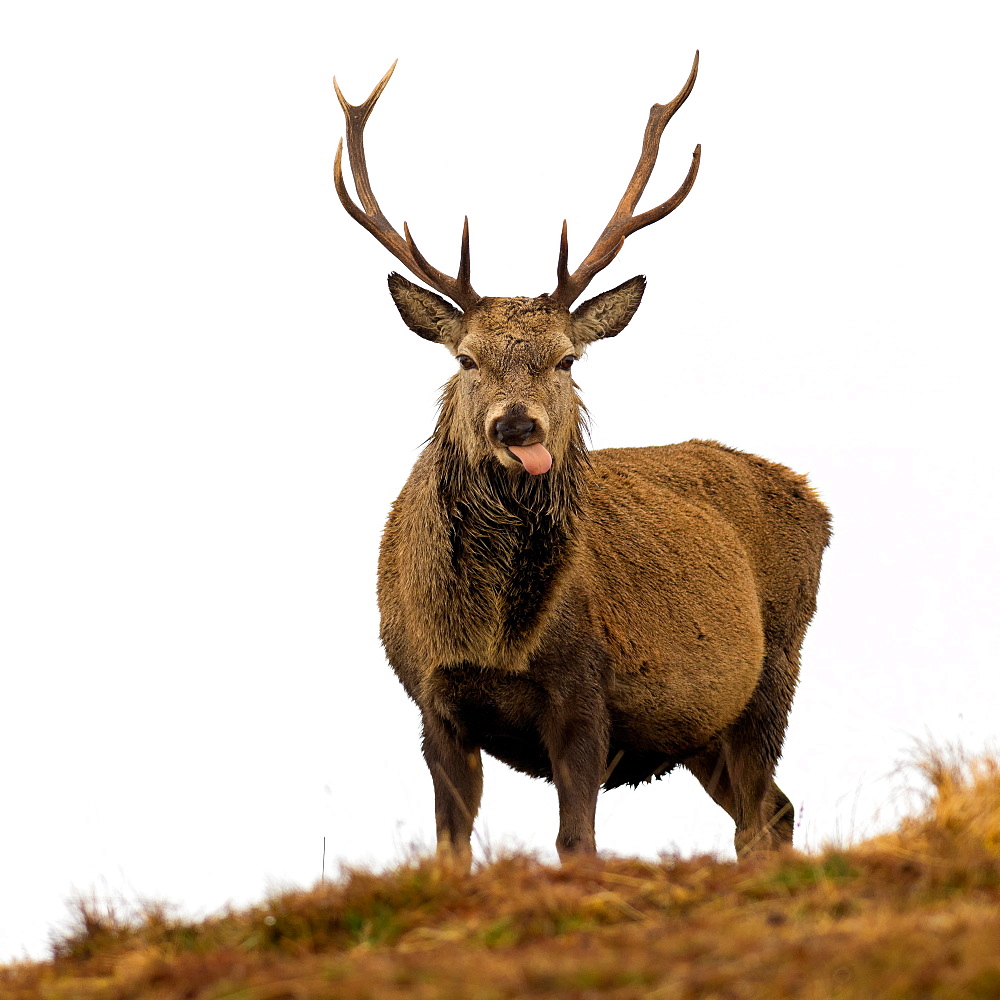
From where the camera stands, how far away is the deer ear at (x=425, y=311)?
873 cm

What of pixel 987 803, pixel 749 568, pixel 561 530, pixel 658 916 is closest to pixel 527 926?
pixel 658 916

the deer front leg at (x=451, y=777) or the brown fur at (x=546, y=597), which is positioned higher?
the brown fur at (x=546, y=597)

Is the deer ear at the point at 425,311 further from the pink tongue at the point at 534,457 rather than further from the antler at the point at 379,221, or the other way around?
the pink tongue at the point at 534,457

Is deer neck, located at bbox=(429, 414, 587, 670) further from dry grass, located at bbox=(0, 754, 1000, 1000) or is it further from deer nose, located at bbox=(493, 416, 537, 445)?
dry grass, located at bbox=(0, 754, 1000, 1000)

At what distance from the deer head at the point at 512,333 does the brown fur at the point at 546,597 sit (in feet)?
0.05

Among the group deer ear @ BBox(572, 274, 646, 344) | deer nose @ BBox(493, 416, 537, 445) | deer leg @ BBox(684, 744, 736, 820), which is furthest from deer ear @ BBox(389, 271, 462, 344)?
deer leg @ BBox(684, 744, 736, 820)

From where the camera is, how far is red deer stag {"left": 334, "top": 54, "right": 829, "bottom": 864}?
8117 millimetres

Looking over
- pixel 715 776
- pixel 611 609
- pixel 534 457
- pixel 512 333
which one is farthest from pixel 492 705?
pixel 715 776

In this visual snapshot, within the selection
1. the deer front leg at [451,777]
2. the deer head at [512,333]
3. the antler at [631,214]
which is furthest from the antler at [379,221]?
the deer front leg at [451,777]

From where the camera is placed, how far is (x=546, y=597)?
820 cm

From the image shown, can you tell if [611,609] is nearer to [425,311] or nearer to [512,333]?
[512,333]

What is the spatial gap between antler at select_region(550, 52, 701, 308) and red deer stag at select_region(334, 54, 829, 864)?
0.06ft

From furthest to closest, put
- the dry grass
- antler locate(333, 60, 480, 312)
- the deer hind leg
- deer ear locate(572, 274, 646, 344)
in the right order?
the deer hind leg, deer ear locate(572, 274, 646, 344), antler locate(333, 60, 480, 312), the dry grass

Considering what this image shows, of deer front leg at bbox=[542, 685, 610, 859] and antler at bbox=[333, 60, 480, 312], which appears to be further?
antler at bbox=[333, 60, 480, 312]
